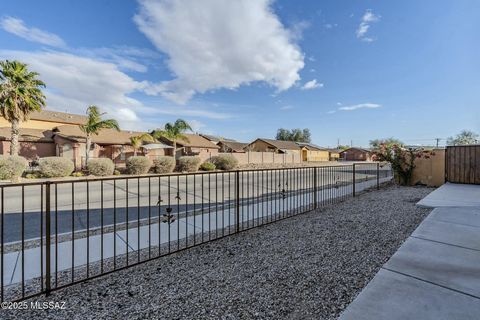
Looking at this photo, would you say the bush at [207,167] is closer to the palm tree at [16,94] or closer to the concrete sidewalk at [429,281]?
the palm tree at [16,94]

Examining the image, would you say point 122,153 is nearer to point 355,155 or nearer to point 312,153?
point 312,153

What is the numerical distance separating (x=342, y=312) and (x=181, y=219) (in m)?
4.19

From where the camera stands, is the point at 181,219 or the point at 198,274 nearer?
the point at 198,274

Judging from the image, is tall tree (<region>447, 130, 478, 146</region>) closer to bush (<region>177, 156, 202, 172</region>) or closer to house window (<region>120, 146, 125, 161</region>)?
bush (<region>177, 156, 202, 172</region>)

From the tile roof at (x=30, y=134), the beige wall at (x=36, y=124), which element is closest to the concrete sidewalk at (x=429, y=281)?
the tile roof at (x=30, y=134)

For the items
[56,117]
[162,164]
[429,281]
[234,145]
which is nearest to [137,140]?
[162,164]

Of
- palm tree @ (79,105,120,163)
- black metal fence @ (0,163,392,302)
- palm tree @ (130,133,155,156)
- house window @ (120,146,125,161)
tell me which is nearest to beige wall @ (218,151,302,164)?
palm tree @ (130,133,155,156)

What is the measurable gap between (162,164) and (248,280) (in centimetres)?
1809

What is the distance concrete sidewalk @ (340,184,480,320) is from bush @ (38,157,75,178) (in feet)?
59.8

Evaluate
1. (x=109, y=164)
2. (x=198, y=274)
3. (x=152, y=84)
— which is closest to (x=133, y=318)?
(x=198, y=274)

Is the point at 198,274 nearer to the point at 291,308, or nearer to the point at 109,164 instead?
the point at 291,308

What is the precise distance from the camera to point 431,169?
1105cm

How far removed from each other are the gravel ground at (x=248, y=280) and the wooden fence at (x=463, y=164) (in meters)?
8.23

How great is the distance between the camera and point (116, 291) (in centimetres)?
265
